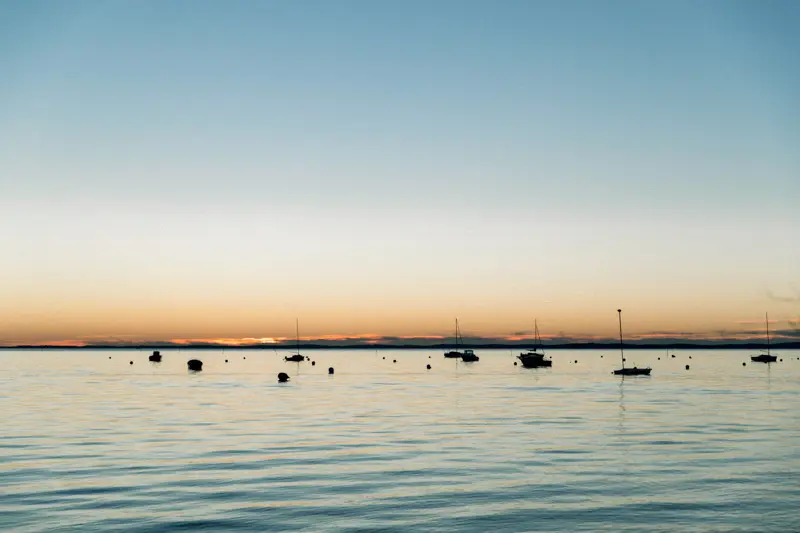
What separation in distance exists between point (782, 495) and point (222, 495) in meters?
24.7

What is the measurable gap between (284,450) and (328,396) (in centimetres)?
5414

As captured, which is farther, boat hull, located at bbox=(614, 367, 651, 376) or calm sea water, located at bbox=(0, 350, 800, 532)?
boat hull, located at bbox=(614, 367, 651, 376)

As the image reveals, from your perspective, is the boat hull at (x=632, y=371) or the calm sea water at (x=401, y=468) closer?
the calm sea water at (x=401, y=468)

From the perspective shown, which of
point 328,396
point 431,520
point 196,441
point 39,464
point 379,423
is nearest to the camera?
point 431,520

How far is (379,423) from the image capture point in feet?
217

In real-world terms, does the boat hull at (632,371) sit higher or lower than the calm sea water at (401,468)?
lower

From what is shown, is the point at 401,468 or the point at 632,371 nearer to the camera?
the point at 401,468

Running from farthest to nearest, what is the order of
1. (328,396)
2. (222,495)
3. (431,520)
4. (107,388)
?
(107,388)
(328,396)
(222,495)
(431,520)

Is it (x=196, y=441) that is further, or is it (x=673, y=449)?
(x=196, y=441)

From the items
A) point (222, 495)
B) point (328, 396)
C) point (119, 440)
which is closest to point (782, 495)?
point (222, 495)

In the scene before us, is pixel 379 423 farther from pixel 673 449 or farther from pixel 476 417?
pixel 673 449

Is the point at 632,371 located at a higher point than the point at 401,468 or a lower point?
lower

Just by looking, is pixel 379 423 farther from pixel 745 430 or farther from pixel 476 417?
pixel 745 430

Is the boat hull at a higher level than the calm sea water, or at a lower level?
lower
